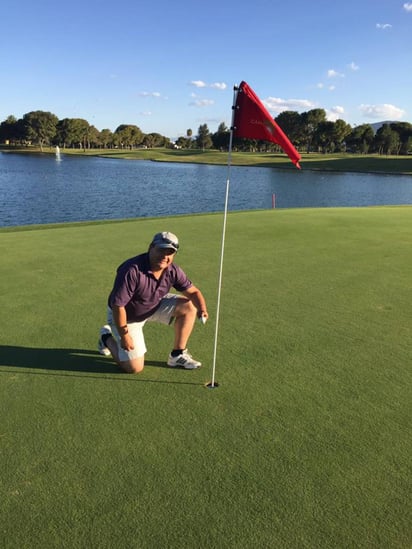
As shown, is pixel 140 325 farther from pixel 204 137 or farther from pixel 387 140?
pixel 204 137

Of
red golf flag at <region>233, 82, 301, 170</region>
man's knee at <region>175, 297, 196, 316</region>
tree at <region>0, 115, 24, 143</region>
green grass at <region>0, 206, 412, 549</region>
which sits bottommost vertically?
green grass at <region>0, 206, 412, 549</region>

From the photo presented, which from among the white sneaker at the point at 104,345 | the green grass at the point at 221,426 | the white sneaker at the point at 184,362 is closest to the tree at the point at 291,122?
the green grass at the point at 221,426

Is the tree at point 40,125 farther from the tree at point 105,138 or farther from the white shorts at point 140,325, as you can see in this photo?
the white shorts at point 140,325

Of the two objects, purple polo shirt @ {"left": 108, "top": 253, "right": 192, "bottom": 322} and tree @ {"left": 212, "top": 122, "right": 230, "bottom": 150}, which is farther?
tree @ {"left": 212, "top": 122, "right": 230, "bottom": 150}

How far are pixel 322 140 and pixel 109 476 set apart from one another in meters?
141

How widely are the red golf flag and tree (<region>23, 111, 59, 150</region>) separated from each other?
149 meters

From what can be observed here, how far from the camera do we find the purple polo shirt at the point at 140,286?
3896 mm

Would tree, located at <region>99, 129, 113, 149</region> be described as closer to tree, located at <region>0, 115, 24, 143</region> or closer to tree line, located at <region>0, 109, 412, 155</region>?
tree line, located at <region>0, 109, 412, 155</region>

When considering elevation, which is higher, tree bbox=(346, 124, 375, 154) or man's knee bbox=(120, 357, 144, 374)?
tree bbox=(346, 124, 375, 154)

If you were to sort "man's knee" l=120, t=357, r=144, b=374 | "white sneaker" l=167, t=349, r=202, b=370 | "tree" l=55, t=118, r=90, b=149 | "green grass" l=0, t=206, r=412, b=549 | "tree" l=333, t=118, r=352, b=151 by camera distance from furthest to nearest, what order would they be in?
"tree" l=55, t=118, r=90, b=149 → "tree" l=333, t=118, r=352, b=151 → "white sneaker" l=167, t=349, r=202, b=370 → "man's knee" l=120, t=357, r=144, b=374 → "green grass" l=0, t=206, r=412, b=549

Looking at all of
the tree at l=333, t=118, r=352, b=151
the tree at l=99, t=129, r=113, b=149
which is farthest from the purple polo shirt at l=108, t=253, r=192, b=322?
the tree at l=99, t=129, r=113, b=149

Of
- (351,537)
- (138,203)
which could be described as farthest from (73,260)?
(138,203)

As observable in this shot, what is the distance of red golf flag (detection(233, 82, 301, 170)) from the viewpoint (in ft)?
12.3

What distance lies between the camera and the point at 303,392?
3.79m
